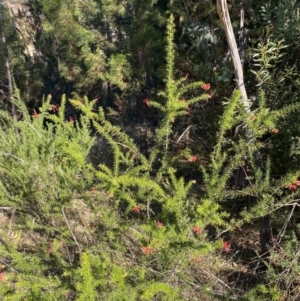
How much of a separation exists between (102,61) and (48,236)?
546 cm

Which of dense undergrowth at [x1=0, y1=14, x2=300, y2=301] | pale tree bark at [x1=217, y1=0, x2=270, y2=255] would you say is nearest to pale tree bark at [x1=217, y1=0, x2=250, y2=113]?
pale tree bark at [x1=217, y1=0, x2=270, y2=255]

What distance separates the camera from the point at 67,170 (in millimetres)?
3461

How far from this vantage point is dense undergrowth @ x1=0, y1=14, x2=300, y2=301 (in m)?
2.54

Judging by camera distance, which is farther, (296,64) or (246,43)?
(246,43)

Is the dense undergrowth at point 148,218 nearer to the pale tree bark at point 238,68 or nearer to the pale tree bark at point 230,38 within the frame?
the pale tree bark at point 238,68

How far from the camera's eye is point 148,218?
3.07m

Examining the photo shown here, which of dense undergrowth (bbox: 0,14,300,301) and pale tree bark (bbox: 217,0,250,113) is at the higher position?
pale tree bark (bbox: 217,0,250,113)

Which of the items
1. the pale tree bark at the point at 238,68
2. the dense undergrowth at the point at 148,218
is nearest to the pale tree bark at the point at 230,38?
the pale tree bark at the point at 238,68

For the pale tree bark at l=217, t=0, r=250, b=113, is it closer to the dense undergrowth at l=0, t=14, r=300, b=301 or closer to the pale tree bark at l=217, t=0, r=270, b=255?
the pale tree bark at l=217, t=0, r=270, b=255

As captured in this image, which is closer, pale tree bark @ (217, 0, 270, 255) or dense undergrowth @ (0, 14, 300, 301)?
dense undergrowth @ (0, 14, 300, 301)

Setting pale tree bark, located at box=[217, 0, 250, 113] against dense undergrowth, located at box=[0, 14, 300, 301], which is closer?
dense undergrowth, located at box=[0, 14, 300, 301]

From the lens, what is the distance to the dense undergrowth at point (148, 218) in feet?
8.32

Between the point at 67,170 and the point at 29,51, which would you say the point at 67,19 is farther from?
the point at 67,170

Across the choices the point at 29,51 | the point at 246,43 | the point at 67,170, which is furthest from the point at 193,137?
the point at 29,51
